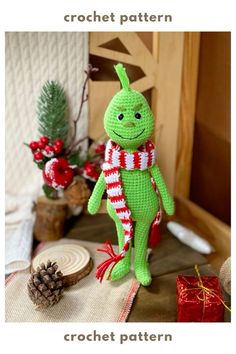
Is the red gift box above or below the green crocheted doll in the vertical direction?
below

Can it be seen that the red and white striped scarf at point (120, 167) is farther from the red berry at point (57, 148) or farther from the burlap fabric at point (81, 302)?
the red berry at point (57, 148)

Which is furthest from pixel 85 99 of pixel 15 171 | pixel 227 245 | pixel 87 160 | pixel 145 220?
pixel 227 245

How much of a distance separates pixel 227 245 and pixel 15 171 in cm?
58

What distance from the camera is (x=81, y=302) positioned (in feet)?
2.94

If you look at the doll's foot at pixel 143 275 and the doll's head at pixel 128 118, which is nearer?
the doll's head at pixel 128 118

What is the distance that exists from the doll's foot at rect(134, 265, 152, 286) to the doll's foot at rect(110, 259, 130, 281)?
2 centimetres

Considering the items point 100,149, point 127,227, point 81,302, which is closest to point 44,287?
point 81,302

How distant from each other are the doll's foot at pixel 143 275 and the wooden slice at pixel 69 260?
Answer: 11 centimetres

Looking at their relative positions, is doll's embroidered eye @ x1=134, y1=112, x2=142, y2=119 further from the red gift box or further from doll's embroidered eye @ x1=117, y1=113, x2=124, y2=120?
the red gift box

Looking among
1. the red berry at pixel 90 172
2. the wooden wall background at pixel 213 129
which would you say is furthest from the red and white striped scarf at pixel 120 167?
the wooden wall background at pixel 213 129

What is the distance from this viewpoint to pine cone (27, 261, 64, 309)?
2.80 feet

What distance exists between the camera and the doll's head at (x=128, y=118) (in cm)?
82
